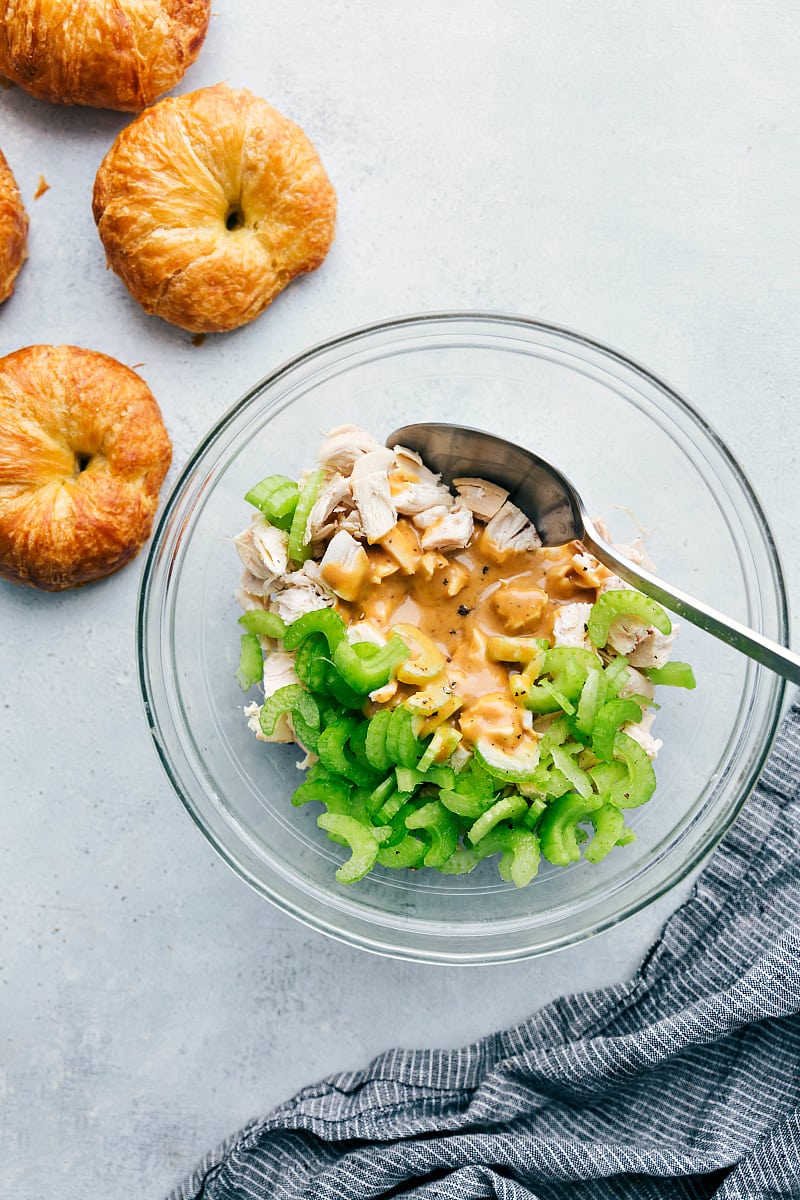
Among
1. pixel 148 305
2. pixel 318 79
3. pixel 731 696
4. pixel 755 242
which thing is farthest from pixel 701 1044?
pixel 318 79

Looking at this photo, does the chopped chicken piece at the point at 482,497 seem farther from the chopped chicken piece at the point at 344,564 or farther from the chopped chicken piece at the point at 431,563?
the chopped chicken piece at the point at 344,564

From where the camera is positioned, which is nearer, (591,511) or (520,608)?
(520,608)

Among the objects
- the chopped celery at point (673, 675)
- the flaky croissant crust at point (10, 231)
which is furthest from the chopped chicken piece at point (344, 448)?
the flaky croissant crust at point (10, 231)

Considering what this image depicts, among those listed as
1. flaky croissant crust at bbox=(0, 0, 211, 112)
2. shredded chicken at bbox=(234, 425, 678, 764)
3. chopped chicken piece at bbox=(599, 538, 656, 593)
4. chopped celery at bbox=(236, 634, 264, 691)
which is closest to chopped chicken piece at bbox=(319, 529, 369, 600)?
shredded chicken at bbox=(234, 425, 678, 764)

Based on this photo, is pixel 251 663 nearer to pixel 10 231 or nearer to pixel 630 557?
pixel 630 557

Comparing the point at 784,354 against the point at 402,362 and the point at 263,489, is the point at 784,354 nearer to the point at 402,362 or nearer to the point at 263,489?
the point at 402,362

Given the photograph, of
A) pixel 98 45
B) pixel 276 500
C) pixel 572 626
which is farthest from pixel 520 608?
pixel 98 45
